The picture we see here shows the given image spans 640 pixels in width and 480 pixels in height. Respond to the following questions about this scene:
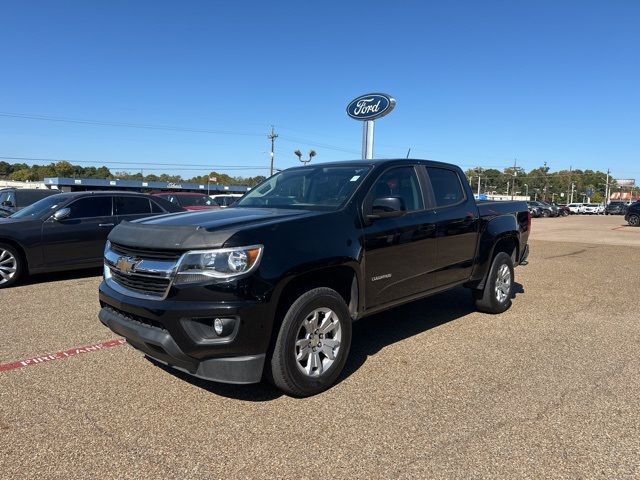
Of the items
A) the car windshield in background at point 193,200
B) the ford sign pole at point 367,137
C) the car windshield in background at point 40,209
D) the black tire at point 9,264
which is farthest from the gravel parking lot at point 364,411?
the ford sign pole at point 367,137

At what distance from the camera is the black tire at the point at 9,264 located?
764 cm

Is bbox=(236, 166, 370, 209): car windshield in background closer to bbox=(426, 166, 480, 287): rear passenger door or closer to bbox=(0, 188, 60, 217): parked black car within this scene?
bbox=(426, 166, 480, 287): rear passenger door

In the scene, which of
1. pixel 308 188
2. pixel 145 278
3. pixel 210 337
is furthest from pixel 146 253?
pixel 308 188

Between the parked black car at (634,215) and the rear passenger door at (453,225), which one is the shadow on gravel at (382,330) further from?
the parked black car at (634,215)

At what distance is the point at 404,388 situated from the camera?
387 cm

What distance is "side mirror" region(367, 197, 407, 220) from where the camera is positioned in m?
4.04

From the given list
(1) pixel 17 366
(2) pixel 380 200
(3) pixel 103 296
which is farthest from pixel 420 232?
(1) pixel 17 366

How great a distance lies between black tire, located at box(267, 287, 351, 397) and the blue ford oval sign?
1729 cm

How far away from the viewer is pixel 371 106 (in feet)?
67.4

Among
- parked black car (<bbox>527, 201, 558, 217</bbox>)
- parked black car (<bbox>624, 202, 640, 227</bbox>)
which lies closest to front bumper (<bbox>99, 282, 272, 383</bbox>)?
parked black car (<bbox>624, 202, 640, 227</bbox>)

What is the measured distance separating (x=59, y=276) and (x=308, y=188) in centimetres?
622

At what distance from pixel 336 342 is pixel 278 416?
2.48ft

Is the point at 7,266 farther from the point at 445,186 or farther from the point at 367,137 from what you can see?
the point at 367,137

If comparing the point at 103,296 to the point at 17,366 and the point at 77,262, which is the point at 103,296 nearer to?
the point at 17,366
